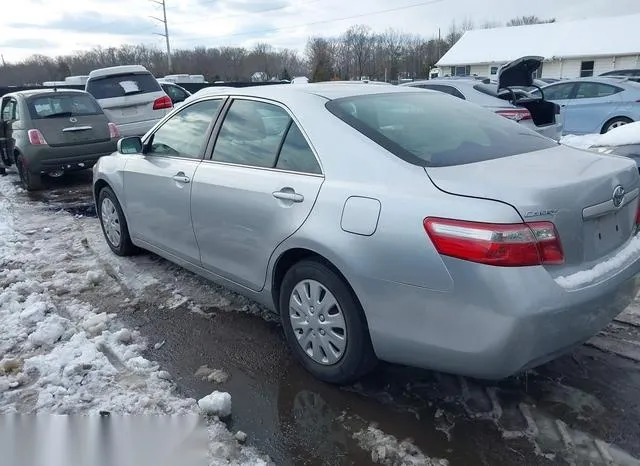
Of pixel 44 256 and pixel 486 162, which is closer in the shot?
pixel 486 162

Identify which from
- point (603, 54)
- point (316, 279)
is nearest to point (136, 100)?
point (316, 279)

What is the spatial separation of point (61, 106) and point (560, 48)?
39942 millimetres

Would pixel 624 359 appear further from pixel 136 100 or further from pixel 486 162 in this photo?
pixel 136 100

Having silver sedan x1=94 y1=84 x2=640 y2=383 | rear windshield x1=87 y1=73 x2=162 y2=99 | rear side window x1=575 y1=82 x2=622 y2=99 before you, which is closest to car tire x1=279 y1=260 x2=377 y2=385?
silver sedan x1=94 y1=84 x2=640 y2=383

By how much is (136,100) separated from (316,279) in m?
9.53

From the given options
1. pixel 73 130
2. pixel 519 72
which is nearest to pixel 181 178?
pixel 73 130

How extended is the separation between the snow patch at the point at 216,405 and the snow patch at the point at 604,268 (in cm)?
175

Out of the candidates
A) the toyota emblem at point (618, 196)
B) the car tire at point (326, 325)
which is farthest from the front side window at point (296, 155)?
the toyota emblem at point (618, 196)

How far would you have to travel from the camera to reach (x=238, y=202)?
333cm

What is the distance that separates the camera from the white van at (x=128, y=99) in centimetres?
1100

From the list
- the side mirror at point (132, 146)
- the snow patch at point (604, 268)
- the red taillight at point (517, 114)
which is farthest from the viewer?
the red taillight at point (517, 114)

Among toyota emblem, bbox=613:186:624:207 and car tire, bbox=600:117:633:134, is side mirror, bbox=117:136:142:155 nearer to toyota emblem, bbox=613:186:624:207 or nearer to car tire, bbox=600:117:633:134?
toyota emblem, bbox=613:186:624:207

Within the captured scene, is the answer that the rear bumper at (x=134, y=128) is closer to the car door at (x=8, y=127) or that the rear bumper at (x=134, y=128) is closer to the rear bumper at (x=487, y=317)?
the car door at (x=8, y=127)

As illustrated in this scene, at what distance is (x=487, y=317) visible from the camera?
226 centimetres
